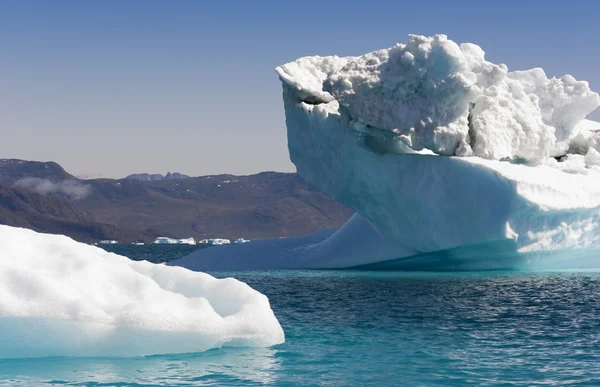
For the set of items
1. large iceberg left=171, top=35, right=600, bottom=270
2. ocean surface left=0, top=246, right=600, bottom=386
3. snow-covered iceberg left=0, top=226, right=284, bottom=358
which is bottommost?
ocean surface left=0, top=246, right=600, bottom=386

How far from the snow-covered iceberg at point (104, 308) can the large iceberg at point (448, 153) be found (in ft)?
47.6

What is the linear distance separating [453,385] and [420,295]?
465 inches

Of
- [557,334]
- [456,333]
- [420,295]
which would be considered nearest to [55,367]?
[456,333]

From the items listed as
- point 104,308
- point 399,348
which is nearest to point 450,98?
point 399,348

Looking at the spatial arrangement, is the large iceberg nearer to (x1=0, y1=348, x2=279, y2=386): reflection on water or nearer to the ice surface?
the ice surface

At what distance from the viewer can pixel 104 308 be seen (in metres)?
10.7

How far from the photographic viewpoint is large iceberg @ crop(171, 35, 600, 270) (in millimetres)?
25344

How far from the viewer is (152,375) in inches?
405

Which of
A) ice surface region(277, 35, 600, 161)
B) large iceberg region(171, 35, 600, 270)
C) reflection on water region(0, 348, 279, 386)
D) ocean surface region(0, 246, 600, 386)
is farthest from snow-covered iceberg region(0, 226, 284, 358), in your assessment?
large iceberg region(171, 35, 600, 270)

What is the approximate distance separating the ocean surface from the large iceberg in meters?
3.89

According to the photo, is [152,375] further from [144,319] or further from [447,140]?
[447,140]

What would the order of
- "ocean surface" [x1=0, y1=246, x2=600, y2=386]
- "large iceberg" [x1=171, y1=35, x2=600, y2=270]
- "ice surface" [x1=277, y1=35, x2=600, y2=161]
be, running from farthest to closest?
"large iceberg" [x1=171, y1=35, x2=600, y2=270], "ice surface" [x1=277, y1=35, x2=600, y2=161], "ocean surface" [x1=0, y1=246, x2=600, y2=386]

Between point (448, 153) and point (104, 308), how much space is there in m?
17.6

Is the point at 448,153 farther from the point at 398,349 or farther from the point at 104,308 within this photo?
the point at 104,308
